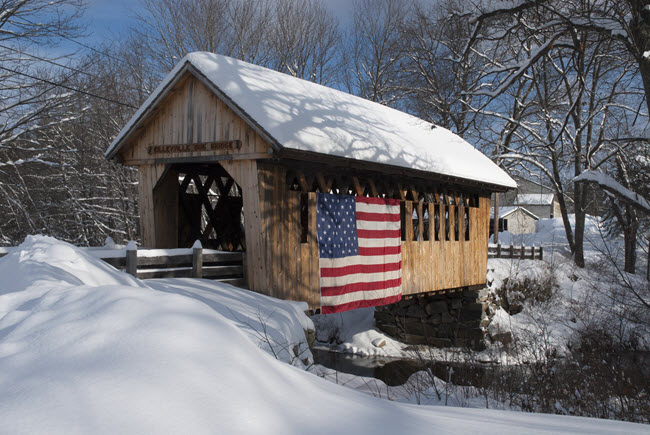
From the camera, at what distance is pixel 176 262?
25.9ft

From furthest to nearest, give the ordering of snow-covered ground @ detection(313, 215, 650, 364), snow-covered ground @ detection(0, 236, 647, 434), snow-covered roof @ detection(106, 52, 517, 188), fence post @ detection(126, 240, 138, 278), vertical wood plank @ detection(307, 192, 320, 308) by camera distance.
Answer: snow-covered ground @ detection(313, 215, 650, 364)
vertical wood plank @ detection(307, 192, 320, 308)
snow-covered roof @ detection(106, 52, 517, 188)
fence post @ detection(126, 240, 138, 278)
snow-covered ground @ detection(0, 236, 647, 434)

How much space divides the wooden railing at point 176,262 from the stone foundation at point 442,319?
25.6ft

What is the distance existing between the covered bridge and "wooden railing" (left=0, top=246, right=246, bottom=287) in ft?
1.12

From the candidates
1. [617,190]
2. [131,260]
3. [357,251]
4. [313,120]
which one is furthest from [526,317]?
[131,260]

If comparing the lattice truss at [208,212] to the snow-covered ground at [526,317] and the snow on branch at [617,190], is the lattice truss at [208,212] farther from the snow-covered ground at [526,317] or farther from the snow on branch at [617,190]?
the snow on branch at [617,190]

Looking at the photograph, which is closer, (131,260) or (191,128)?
(131,260)

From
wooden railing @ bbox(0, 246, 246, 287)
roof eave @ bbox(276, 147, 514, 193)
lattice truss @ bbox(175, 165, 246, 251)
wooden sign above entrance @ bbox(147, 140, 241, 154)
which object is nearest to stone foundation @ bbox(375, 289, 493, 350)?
roof eave @ bbox(276, 147, 514, 193)

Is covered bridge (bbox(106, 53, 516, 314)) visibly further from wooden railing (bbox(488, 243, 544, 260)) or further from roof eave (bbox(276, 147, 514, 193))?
wooden railing (bbox(488, 243, 544, 260))

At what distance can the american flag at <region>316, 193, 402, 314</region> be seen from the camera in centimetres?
887

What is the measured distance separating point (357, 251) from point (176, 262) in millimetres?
3357

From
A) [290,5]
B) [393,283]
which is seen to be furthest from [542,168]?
[290,5]

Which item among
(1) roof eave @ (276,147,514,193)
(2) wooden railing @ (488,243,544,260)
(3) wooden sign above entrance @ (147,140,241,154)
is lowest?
(2) wooden railing @ (488,243,544,260)

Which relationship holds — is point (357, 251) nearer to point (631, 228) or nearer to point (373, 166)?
point (373, 166)

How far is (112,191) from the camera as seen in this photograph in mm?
18578
